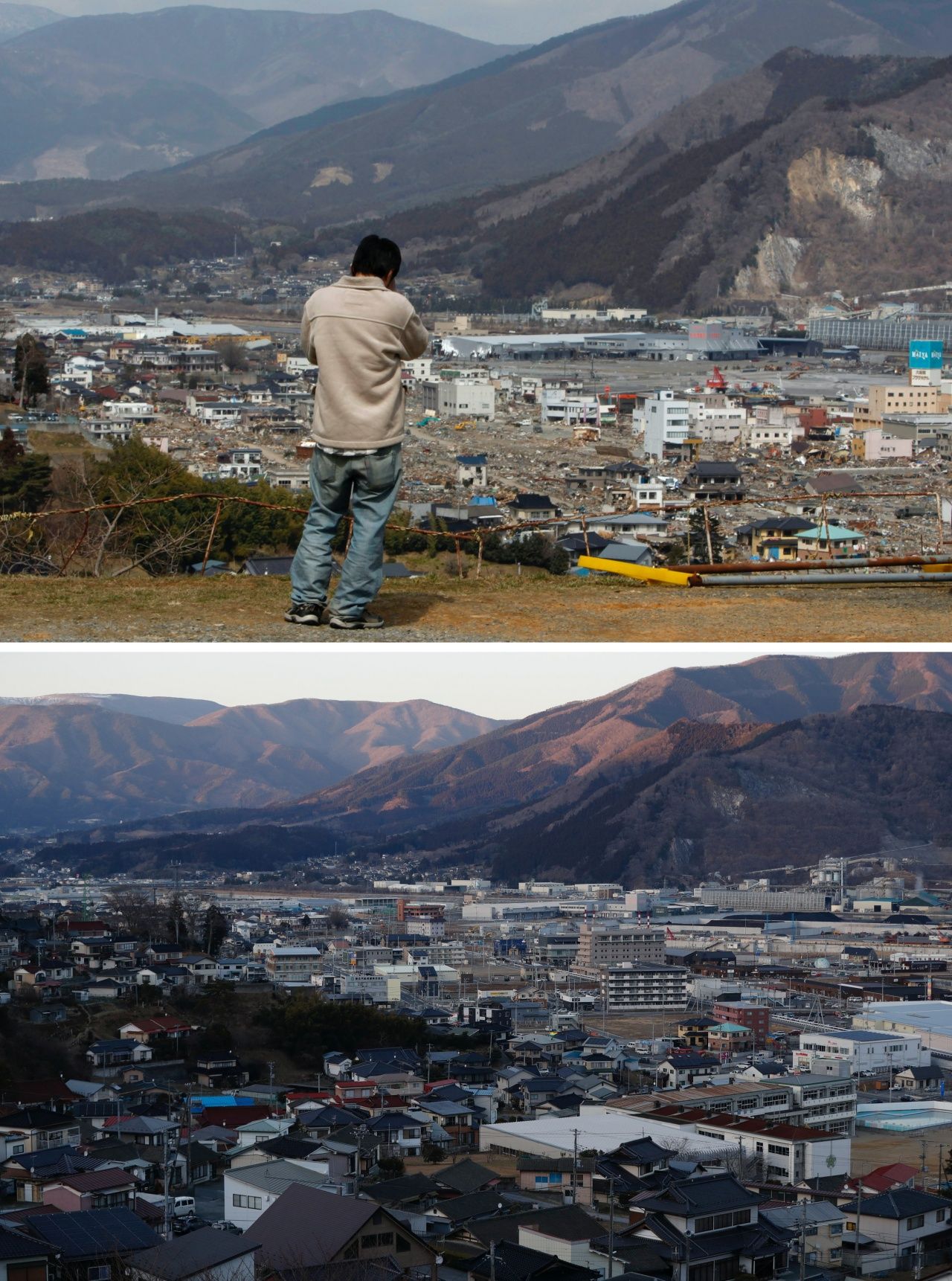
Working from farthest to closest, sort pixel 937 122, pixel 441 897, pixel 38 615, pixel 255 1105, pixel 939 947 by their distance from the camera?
1. pixel 937 122
2. pixel 939 947
3. pixel 441 897
4. pixel 255 1105
5. pixel 38 615

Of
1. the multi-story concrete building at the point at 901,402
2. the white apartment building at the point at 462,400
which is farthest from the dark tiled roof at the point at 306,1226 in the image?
the multi-story concrete building at the point at 901,402

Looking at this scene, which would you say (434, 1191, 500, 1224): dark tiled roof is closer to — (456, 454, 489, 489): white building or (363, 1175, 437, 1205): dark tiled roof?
(363, 1175, 437, 1205): dark tiled roof

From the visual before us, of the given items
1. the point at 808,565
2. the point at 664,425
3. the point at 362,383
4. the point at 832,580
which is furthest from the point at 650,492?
the point at 362,383

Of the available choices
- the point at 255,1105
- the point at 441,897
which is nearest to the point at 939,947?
the point at 441,897

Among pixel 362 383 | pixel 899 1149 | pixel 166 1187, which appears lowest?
pixel 899 1149

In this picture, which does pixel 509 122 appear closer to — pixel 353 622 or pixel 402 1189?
pixel 402 1189

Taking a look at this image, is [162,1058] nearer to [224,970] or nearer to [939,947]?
[224,970]
